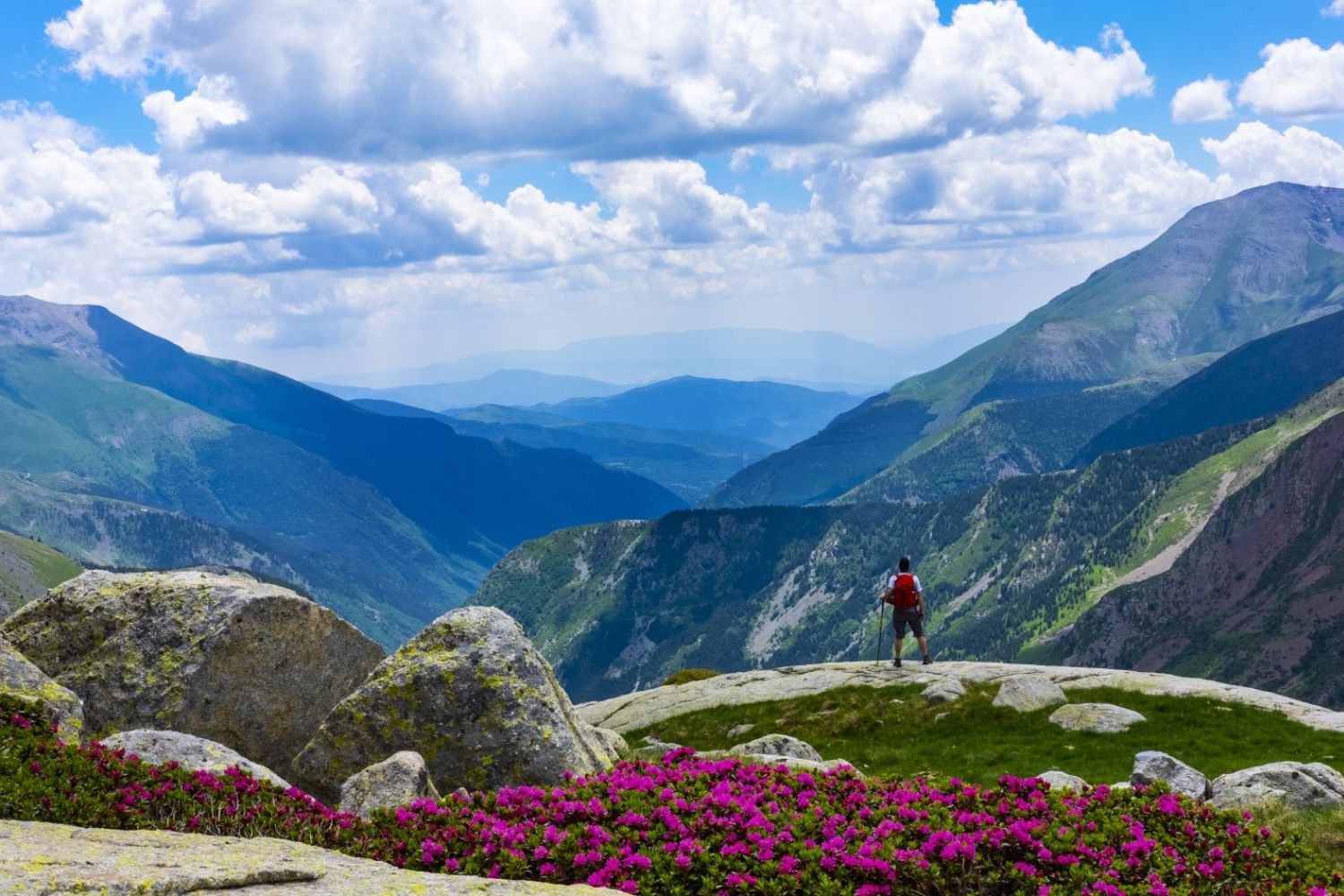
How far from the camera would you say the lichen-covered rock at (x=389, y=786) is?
68.0 feet

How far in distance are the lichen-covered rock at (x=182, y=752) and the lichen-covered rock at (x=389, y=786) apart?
4.54 feet

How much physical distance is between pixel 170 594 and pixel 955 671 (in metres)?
41.6

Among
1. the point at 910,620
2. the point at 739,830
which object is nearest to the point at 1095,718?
the point at 910,620

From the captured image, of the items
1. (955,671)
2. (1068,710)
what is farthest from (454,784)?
(955,671)

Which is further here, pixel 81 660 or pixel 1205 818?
pixel 81 660

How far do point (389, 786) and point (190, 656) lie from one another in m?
10.5

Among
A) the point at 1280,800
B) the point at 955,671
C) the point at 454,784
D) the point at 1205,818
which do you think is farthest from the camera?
the point at 955,671

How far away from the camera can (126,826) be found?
16.0 metres

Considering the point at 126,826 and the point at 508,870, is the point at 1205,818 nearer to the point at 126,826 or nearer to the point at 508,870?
the point at 508,870

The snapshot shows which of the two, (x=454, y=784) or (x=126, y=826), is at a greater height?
(x=126, y=826)

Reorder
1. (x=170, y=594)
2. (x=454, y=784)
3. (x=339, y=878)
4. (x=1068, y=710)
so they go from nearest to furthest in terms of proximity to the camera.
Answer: (x=339, y=878)
(x=454, y=784)
(x=170, y=594)
(x=1068, y=710)

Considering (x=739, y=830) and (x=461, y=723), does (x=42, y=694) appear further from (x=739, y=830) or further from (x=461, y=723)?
(x=739, y=830)

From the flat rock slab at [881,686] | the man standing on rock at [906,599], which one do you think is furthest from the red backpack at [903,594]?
the flat rock slab at [881,686]

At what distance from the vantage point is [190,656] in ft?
93.0
